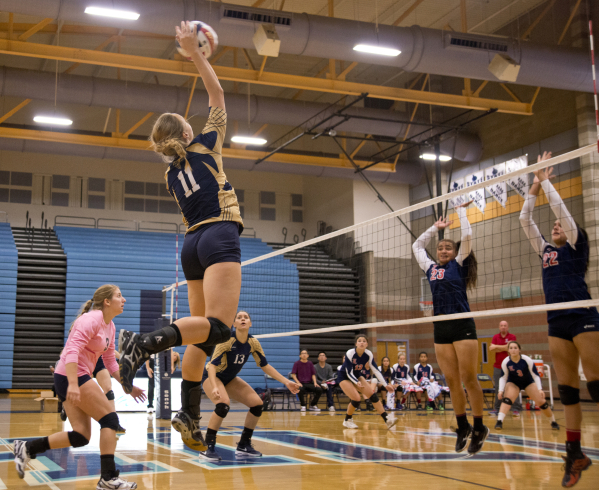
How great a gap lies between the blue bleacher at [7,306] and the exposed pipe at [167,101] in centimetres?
503

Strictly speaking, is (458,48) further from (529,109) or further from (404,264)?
(404,264)

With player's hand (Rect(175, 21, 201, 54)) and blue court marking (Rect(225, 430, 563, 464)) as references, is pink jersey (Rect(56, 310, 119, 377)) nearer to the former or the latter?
player's hand (Rect(175, 21, 201, 54))

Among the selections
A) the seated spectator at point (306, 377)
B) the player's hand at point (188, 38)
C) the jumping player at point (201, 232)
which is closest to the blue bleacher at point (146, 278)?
the seated spectator at point (306, 377)

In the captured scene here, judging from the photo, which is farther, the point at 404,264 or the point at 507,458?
the point at 404,264

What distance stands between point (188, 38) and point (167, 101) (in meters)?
13.6

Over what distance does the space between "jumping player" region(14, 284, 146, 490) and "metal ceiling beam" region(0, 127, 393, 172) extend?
43.1 feet

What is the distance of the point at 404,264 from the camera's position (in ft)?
73.3

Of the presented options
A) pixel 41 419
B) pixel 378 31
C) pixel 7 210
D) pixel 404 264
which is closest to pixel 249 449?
pixel 41 419

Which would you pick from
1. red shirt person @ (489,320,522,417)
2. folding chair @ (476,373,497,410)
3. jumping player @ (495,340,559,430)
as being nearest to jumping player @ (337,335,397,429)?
jumping player @ (495,340,559,430)

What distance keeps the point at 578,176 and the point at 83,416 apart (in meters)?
14.9

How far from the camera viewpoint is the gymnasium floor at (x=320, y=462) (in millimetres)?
4562

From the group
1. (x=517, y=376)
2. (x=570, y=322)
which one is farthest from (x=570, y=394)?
(x=517, y=376)

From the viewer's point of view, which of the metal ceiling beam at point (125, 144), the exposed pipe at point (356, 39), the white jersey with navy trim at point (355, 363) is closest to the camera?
the white jersey with navy trim at point (355, 363)

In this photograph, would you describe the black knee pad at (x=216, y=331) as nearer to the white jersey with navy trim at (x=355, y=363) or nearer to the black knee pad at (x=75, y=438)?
the black knee pad at (x=75, y=438)
